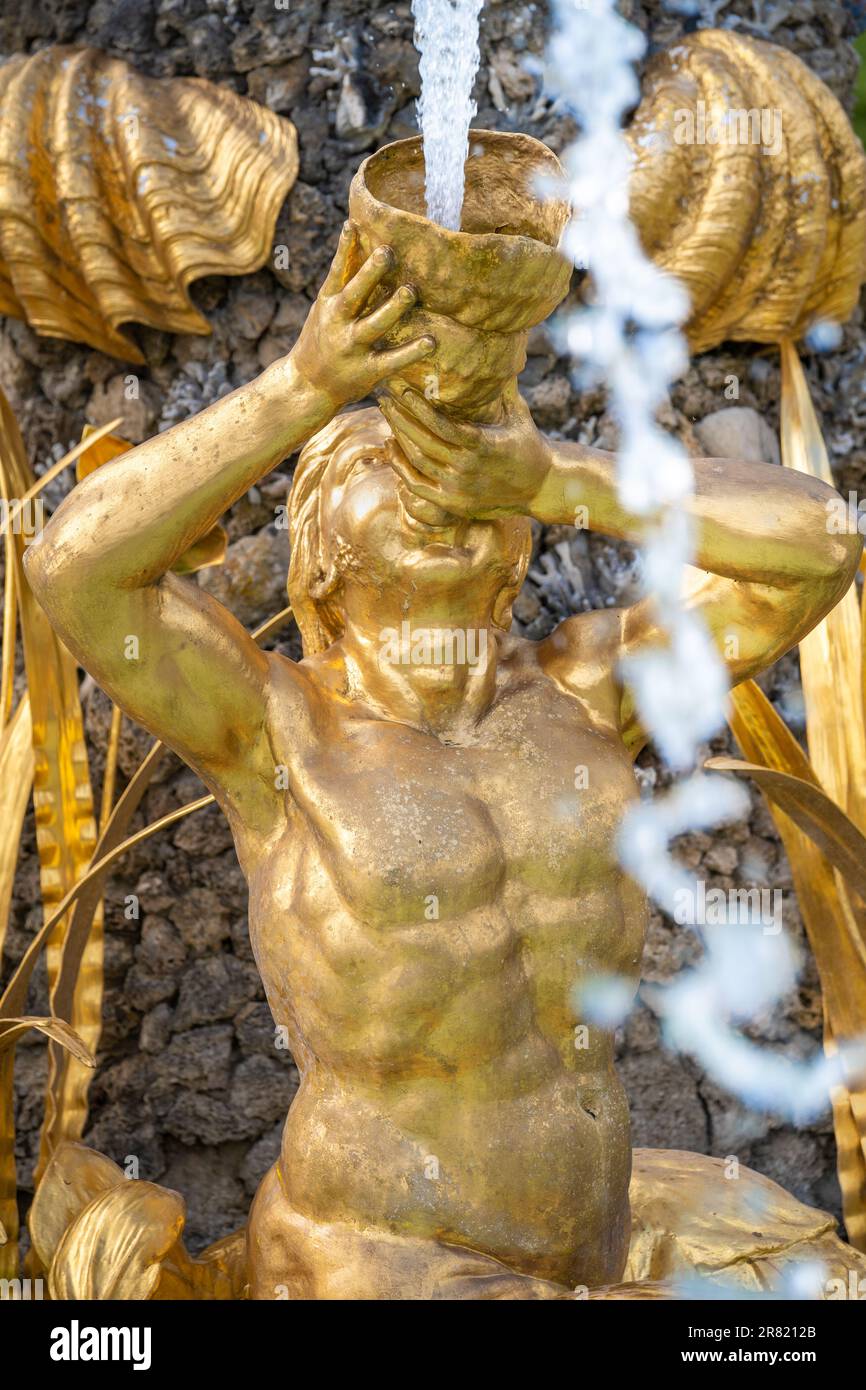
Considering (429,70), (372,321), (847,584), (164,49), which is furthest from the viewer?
(164,49)

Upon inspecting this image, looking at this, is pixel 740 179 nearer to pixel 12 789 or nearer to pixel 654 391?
pixel 654 391

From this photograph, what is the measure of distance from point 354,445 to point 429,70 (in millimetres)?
1101

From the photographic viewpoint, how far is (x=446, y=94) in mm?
1989

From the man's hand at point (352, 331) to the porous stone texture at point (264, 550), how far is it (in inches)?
54.9

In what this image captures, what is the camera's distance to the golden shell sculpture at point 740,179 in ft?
9.60

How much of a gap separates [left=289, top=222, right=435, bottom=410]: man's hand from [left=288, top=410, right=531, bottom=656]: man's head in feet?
0.64

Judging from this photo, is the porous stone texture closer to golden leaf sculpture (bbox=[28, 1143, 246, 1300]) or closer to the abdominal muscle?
golden leaf sculpture (bbox=[28, 1143, 246, 1300])

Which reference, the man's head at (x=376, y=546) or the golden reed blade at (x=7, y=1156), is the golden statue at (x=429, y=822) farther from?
the golden reed blade at (x=7, y=1156)

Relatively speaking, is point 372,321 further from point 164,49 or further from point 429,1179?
point 164,49

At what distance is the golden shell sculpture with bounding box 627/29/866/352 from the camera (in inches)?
115

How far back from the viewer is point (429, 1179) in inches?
71.2

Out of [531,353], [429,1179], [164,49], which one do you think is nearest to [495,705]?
[429,1179]

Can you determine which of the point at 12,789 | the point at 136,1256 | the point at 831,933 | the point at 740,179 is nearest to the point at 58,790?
the point at 12,789

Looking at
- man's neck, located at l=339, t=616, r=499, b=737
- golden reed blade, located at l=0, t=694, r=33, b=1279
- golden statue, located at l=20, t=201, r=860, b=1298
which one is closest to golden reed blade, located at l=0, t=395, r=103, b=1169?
golden reed blade, located at l=0, t=694, r=33, b=1279
